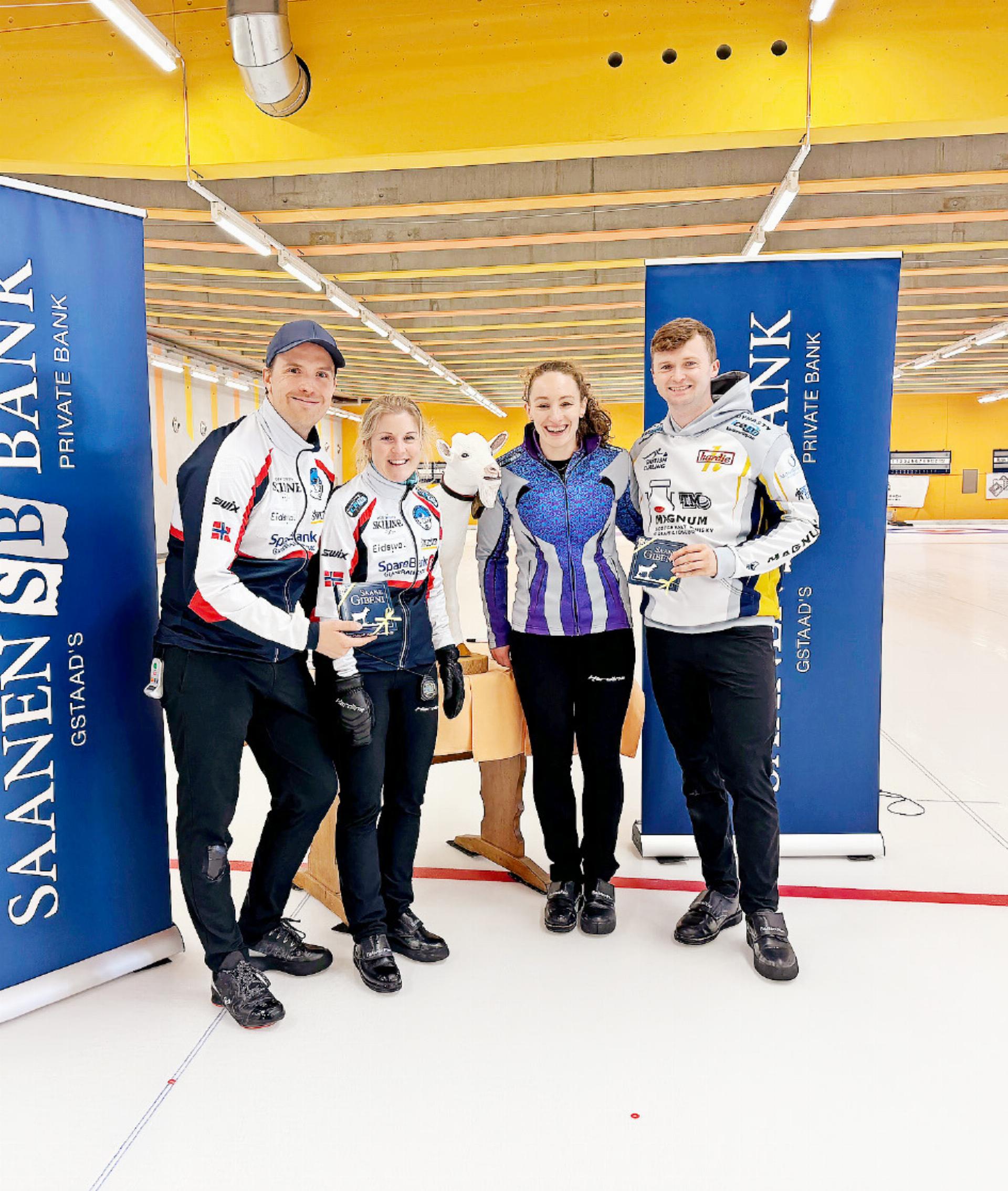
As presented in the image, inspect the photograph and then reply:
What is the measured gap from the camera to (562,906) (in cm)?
254

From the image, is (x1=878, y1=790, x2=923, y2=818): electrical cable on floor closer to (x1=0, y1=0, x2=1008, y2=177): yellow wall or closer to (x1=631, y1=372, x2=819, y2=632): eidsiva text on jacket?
(x1=631, y1=372, x2=819, y2=632): eidsiva text on jacket

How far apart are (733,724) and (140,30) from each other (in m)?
5.13

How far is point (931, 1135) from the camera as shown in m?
1.70

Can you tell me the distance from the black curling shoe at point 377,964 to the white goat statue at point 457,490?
0.96 m

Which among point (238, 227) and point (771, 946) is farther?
point (238, 227)

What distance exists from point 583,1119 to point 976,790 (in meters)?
2.78

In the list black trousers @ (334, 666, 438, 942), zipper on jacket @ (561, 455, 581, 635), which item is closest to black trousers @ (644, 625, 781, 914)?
zipper on jacket @ (561, 455, 581, 635)

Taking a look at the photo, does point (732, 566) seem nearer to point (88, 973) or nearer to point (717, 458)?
point (717, 458)

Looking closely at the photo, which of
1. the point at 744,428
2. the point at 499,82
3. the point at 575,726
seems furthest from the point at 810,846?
the point at 499,82

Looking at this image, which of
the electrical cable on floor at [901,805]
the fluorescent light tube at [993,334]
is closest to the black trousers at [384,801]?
the electrical cable on floor at [901,805]

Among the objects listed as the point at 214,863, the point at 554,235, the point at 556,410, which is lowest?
the point at 214,863

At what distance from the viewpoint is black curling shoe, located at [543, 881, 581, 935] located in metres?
2.52

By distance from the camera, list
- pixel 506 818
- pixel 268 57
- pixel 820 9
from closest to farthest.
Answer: pixel 506 818, pixel 820 9, pixel 268 57

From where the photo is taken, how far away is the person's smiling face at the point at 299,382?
2035 mm
